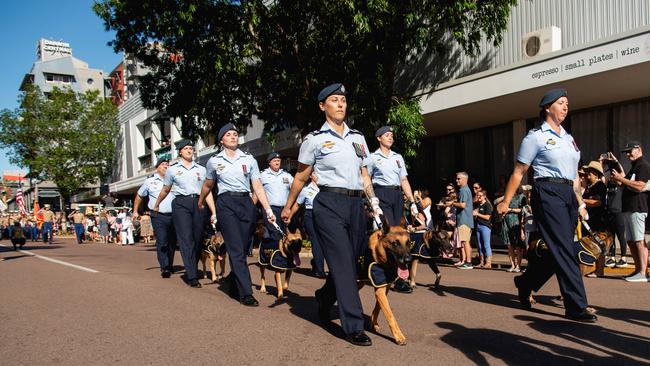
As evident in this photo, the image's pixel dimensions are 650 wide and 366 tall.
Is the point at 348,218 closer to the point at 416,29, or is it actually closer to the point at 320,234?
the point at 320,234

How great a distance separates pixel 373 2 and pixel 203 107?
239 inches

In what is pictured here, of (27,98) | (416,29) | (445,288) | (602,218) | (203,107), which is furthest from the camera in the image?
(27,98)

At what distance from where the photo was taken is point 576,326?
5.39 meters

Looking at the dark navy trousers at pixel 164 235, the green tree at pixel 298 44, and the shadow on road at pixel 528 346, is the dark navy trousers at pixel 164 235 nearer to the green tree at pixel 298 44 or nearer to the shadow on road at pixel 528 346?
the green tree at pixel 298 44

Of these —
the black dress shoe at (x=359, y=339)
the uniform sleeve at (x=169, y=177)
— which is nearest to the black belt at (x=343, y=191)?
the black dress shoe at (x=359, y=339)

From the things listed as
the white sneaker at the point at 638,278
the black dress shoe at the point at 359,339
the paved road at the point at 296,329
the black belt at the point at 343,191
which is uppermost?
the black belt at the point at 343,191

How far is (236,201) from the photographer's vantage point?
23.5 feet

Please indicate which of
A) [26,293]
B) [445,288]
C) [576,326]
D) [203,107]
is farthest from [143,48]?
[576,326]

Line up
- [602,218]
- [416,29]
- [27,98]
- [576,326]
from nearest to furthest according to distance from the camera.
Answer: [576,326], [602,218], [416,29], [27,98]

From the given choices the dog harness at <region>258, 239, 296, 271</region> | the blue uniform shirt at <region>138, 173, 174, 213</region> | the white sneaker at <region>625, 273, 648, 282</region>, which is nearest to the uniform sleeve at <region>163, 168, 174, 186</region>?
the blue uniform shirt at <region>138, 173, 174, 213</region>

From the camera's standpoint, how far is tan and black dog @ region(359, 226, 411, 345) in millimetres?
4695

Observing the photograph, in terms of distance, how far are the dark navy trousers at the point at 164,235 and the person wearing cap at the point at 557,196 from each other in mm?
6185

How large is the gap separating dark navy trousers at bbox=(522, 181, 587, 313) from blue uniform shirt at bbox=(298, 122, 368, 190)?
2.02 metres

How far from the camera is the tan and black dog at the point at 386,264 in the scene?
15.4ft
